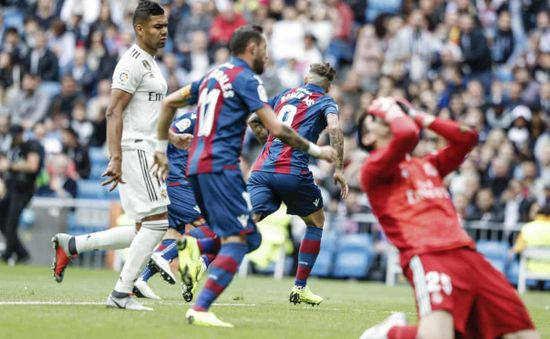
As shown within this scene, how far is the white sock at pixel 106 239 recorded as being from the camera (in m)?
10.7

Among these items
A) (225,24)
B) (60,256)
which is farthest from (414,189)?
(225,24)

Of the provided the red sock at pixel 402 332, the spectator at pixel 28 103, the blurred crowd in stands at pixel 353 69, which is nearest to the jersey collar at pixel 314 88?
the red sock at pixel 402 332

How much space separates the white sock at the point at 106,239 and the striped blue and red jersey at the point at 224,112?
191 centimetres

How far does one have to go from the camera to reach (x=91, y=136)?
24.0 metres

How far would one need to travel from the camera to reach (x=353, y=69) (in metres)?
24.1

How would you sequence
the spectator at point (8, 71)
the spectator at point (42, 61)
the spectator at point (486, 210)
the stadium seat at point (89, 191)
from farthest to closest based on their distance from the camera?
1. the spectator at point (42, 61)
2. the spectator at point (8, 71)
3. the stadium seat at point (89, 191)
4. the spectator at point (486, 210)

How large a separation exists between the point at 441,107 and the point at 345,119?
6.41ft

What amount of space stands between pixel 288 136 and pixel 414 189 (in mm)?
1344

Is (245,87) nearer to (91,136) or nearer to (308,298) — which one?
(308,298)

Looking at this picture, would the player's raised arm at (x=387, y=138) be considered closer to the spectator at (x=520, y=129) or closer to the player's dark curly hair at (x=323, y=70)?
the player's dark curly hair at (x=323, y=70)

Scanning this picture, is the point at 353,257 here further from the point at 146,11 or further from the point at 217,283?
the point at 217,283

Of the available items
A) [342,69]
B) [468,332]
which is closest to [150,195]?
[468,332]

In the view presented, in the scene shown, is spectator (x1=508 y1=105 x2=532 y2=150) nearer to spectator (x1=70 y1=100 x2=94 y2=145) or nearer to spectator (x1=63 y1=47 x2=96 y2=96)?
spectator (x1=70 y1=100 x2=94 y2=145)

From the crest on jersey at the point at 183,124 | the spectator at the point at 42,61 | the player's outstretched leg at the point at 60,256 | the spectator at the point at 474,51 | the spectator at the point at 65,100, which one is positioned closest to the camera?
the player's outstretched leg at the point at 60,256
